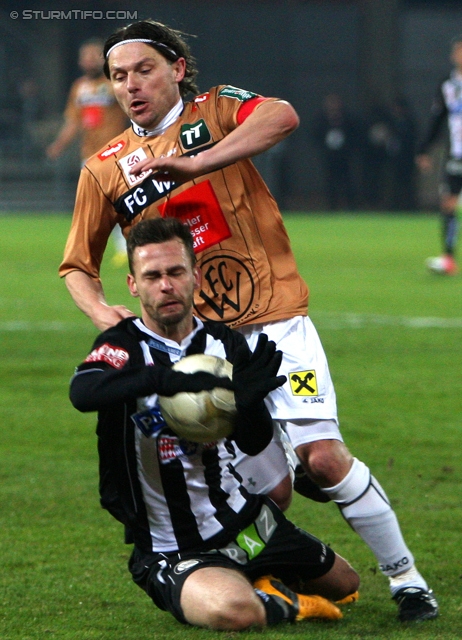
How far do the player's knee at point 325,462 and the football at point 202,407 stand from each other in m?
0.53

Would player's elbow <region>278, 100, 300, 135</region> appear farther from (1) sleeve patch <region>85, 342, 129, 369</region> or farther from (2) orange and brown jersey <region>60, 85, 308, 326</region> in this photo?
(1) sleeve patch <region>85, 342, 129, 369</region>

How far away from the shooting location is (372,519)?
4.59 meters

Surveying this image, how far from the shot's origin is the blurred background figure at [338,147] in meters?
31.1

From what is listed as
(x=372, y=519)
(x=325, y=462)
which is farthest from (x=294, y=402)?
(x=372, y=519)

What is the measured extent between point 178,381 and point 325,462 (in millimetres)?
886

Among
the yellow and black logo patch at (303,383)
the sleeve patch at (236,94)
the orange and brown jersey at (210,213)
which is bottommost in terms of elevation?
the yellow and black logo patch at (303,383)

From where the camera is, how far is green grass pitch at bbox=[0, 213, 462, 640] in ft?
15.1

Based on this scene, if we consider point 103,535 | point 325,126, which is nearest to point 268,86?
point 325,126

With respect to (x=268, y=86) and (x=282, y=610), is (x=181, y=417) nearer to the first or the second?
(x=282, y=610)

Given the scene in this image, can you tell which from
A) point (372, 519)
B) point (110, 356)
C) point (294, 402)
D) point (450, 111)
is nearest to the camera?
point (110, 356)

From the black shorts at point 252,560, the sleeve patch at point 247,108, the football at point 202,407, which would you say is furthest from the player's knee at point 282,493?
the sleeve patch at point 247,108

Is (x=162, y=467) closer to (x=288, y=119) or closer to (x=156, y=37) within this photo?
(x=288, y=119)

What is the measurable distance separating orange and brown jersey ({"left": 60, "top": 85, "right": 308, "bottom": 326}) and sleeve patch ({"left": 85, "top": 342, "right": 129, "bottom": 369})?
2.49ft

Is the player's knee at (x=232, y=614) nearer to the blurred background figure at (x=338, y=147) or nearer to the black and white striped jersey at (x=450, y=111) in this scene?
the black and white striped jersey at (x=450, y=111)
